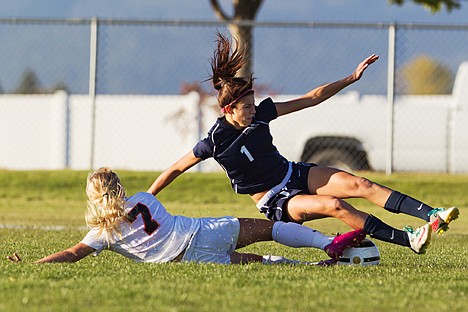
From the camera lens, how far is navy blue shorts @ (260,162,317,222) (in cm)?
766

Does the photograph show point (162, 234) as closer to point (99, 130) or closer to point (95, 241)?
point (95, 241)

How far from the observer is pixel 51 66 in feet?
58.7

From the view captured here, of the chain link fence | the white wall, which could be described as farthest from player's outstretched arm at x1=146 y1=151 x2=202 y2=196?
the white wall

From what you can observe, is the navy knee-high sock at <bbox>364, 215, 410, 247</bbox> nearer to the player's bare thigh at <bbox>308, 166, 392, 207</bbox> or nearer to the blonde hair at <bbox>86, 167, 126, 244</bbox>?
the player's bare thigh at <bbox>308, 166, 392, 207</bbox>

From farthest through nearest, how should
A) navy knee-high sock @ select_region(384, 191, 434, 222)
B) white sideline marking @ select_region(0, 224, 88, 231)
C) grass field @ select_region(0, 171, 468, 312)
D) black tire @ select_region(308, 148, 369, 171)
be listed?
black tire @ select_region(308, 148, 369, 171) → white sideline marking @ select_region(0, 224, 88, 231) → navy knee-high sock @ select_region(384, 191, 434, 222) → grass field @ select_region(0, 171, 468, 312)

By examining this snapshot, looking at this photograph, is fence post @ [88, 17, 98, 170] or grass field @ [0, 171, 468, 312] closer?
grass field @ [0, 171, 468, 312]

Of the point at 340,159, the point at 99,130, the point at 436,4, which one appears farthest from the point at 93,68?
the point at 436,4

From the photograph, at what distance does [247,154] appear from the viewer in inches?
300

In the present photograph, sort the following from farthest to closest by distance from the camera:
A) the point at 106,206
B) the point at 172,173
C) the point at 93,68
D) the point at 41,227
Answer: the point at 93,68 < the point at 41,227 < the point at 172,173 < the point at 106,206

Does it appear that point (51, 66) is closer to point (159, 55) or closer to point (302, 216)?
point (159, 55)

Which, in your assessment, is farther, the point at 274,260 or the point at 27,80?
the point at 27,80

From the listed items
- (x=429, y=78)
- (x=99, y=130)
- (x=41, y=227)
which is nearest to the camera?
(x=41, y=227)

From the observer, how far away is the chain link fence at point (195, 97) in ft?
51.9

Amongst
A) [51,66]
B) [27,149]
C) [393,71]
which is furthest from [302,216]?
[27,149]
